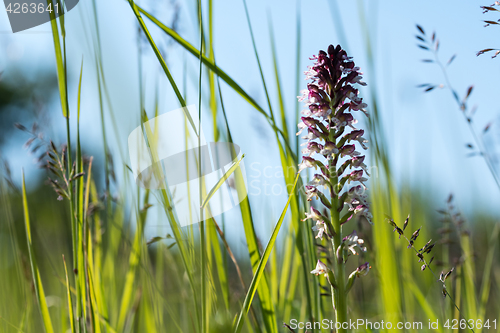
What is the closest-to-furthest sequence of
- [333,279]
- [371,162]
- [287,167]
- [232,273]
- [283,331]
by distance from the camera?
[333,279], [287,167], [371,162], [283,331], [232,273]

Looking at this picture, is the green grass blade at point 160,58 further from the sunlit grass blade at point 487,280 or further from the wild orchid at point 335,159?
the sunlit grass blade at point 487,280

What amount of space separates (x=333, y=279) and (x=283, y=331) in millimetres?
576

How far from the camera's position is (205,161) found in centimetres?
119

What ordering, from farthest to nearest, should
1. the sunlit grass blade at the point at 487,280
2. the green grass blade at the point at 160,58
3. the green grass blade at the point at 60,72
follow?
the sunlit grass blade at the point at 487,280 < the green grass blade at the point at 60,72 < the green grass blade at the point at 160,58

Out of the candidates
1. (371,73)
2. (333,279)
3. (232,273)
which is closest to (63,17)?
(371,73)

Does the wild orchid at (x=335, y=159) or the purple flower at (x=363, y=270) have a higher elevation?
the wild orchid at (x=335, y=159)

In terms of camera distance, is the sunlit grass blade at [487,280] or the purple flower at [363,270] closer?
the purple flower at [363,270]

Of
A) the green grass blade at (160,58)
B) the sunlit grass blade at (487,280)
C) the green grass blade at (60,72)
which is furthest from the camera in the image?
the sunlit grass blade at (487,280)

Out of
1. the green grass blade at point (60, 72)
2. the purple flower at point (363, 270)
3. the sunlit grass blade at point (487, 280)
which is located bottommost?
the sunlit grass blade at point (487, 280)

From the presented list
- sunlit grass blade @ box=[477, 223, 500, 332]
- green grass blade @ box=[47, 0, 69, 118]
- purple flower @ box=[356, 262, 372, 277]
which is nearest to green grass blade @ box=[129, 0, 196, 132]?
green grass blade @ box=[47, 0, 69, 118]

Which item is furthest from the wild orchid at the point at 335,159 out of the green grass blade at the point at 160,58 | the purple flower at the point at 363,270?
the green grass blade at the point at 160,58

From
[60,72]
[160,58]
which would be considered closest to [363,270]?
[160,58]

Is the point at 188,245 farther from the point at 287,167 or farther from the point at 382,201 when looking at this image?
the point at 382,201

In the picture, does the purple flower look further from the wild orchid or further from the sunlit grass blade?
the sunlit grass blade
